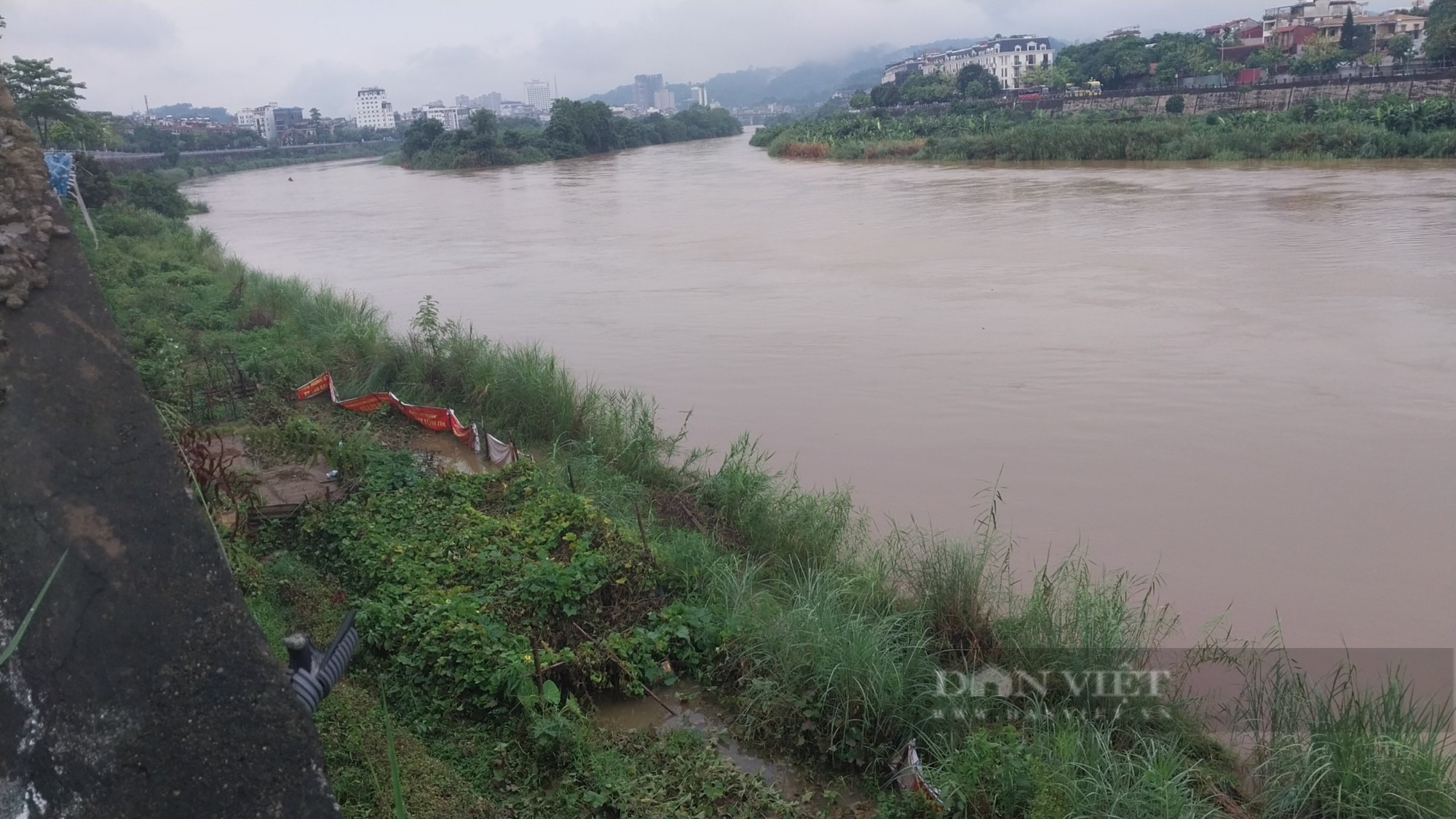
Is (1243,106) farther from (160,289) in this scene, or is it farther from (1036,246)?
(160,289)

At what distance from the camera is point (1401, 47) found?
37.4m

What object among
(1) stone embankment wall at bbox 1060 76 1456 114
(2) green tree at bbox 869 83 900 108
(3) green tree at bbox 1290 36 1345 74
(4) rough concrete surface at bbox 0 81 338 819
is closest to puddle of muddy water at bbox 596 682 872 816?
(4) rough concrete surface at bbox 0 81 338 819

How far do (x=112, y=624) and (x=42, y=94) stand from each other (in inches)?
739

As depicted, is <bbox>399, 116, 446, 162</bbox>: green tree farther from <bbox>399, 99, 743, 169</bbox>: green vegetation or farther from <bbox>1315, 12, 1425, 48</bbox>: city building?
<bbox>1315, 12, 1425, 48</bbox>: city building

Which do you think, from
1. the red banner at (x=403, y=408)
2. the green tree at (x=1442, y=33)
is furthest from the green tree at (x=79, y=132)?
the green tree at (x=1442, y=33)

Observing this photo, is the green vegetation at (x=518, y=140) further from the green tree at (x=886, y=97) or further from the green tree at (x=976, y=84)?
the green tree at (x=976, y=84)

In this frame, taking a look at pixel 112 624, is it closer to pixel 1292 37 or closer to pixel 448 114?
pixel 1292 37

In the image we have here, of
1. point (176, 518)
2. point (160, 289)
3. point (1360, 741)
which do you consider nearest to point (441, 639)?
point (176, 518)

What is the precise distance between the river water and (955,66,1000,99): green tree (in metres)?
27.3

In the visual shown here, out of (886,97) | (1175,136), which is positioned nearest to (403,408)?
(1175,136)

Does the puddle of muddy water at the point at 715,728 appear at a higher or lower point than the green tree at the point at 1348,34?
lower

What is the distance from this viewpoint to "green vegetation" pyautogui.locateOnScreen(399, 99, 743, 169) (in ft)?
134

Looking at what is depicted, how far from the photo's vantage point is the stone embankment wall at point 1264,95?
1047 inches

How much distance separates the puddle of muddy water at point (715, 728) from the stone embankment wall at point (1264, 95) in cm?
2960
